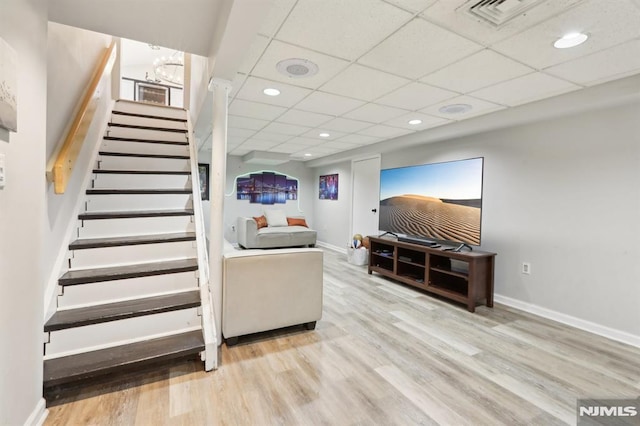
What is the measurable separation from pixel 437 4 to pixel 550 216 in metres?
2.66

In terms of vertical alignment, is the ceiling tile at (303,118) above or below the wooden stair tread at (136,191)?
above

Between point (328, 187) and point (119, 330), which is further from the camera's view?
point (328, 187)

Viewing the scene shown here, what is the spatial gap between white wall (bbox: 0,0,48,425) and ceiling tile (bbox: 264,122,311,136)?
273 cm

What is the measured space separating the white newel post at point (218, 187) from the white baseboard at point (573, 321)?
3211mm

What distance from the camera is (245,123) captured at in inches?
159

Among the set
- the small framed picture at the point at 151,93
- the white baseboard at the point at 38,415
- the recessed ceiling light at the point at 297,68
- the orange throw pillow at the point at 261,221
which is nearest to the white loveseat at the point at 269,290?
the white baseboard at the point at 38,415

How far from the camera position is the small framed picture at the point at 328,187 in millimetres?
7116

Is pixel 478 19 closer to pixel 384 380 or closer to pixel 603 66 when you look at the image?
pixel 603 66

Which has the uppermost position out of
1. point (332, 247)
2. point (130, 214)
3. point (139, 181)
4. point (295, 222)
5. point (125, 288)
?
point (139, 181)

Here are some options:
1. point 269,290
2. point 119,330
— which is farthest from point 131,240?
point 269,290

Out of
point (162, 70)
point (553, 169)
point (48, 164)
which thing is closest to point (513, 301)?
point (553, 169)

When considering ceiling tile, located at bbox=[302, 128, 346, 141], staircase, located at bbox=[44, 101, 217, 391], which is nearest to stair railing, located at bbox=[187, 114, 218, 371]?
staircase, located at bbox=[44, 101, 217, 391]

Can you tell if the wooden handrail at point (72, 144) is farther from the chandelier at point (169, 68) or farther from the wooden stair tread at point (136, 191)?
the chandelier at point (169, 68)

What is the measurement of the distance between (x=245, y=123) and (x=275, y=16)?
2.50m
